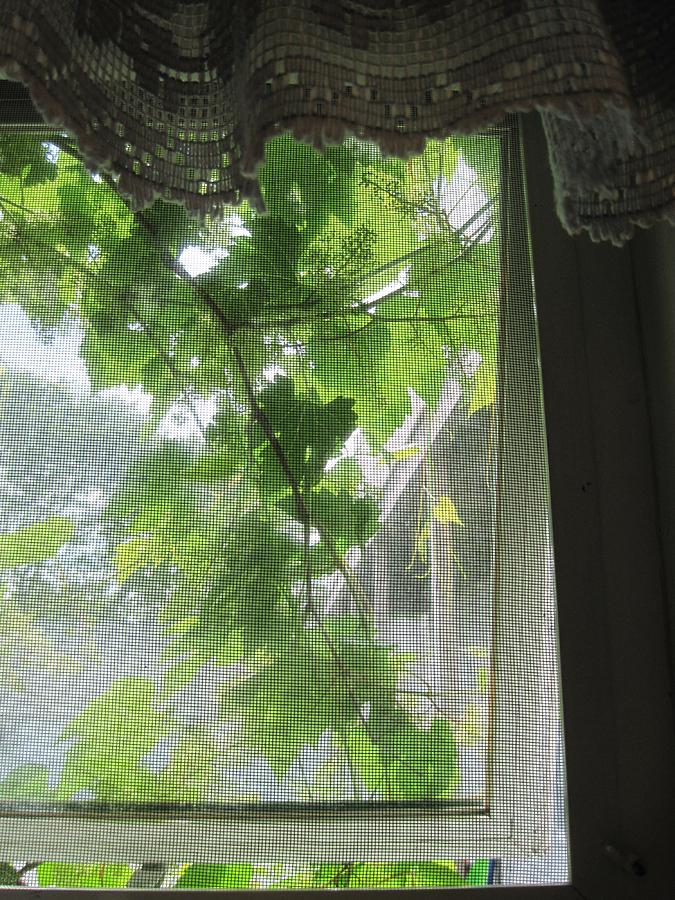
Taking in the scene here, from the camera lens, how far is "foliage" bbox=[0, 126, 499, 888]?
71cm

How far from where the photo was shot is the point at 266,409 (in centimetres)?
79

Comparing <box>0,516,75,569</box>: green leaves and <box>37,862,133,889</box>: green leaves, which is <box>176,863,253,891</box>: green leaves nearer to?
<box>37,862,133,889</box>: green leaves

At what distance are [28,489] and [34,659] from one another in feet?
0.63

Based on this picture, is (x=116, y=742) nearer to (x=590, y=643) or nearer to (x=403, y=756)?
(x=403, y=756)

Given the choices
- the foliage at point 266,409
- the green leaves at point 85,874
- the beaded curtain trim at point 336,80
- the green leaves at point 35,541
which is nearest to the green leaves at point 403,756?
the foliage at point 266,409

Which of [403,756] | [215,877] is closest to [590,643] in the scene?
[403,756]

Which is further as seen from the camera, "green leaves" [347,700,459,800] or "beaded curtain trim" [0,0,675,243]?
"green leaves" [347,700,459,800]

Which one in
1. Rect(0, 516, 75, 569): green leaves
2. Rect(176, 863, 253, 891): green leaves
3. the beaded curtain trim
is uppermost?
the beaded curtain trim

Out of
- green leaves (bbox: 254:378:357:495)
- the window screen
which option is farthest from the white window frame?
green leaves (bbox: 254:378:357:495)

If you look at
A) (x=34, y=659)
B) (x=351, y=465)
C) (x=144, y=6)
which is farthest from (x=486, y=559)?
(x=144, y=6)

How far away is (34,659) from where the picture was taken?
2.38ft

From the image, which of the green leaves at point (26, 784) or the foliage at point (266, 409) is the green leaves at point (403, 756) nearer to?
the foliage at point (266, 409)

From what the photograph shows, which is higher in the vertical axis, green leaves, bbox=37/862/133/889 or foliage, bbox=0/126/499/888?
foliage, bbox=0/126/499/888

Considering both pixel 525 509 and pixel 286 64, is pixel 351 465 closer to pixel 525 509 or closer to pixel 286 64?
pixel 525 509
